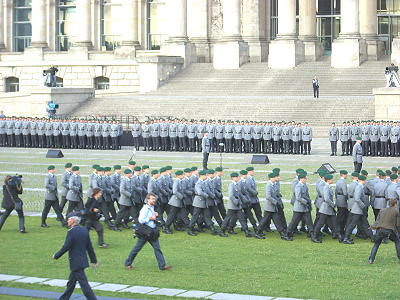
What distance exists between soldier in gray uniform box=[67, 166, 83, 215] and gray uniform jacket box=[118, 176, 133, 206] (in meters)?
1.06

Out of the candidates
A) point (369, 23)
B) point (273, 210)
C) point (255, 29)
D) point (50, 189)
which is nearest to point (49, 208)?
point (50, 189)

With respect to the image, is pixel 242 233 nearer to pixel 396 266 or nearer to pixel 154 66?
pixel 396 266

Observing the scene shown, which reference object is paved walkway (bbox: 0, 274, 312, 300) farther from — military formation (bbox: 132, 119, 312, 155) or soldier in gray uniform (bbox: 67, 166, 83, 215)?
military formation (bbox: 132, 119, 312, 155)

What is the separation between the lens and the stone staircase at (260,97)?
1902 inches

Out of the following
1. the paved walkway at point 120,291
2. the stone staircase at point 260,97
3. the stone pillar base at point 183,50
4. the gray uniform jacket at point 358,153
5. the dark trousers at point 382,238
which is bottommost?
the paved walkway at point 120,291

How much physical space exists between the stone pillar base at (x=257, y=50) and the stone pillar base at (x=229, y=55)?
2182 mm

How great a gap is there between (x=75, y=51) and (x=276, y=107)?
19.4 meters

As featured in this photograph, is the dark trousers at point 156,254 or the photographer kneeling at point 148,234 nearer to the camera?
the photographer kneeling at point 148,234

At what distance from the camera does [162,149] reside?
4278cm

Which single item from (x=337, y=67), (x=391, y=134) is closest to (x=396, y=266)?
(x=391, y=134)

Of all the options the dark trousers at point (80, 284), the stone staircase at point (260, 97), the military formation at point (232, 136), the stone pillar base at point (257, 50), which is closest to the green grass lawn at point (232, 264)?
the dark trousers at point (80, 284)

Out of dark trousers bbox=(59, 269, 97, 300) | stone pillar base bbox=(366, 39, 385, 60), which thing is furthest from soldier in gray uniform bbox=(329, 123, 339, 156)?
dark trousers bbox=(59, 269, 97, 300)

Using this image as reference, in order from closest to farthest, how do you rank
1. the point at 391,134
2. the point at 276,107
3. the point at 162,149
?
the point at 391,134, the point at 162,149, the point at 276,107

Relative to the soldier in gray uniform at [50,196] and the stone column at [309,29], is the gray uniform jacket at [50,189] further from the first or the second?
the stone column at [309,29]
